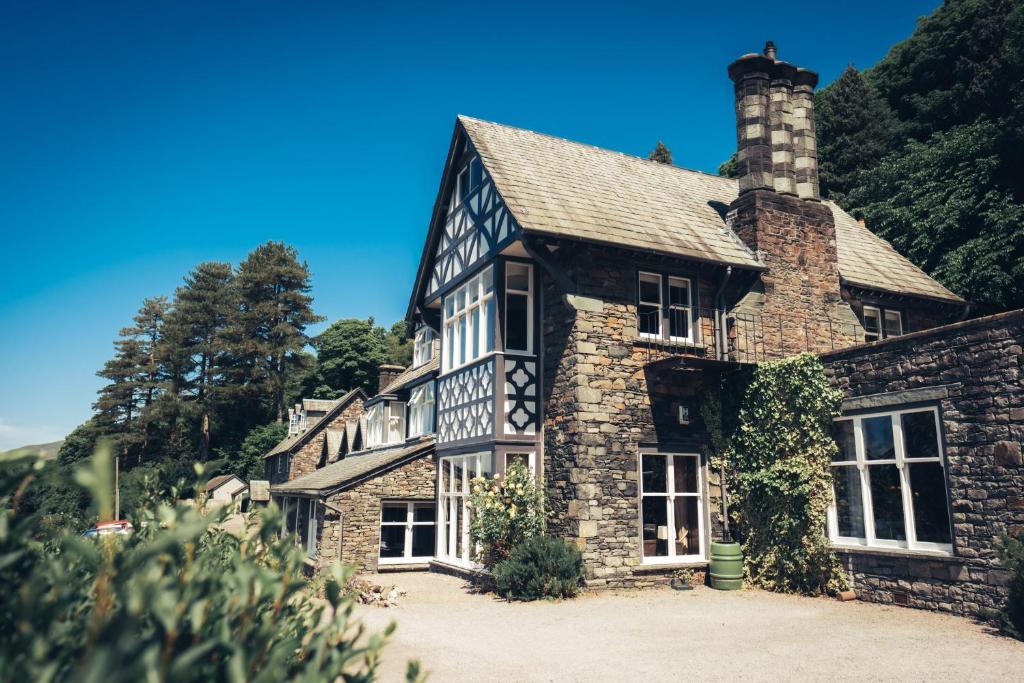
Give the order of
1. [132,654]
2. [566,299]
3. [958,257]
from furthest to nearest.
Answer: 1. [958,257]
2. [566,299]
3. [132,654]

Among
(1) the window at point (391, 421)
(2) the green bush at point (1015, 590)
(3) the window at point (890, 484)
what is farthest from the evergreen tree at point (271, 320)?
(2) the green bush at point (1015, 590)

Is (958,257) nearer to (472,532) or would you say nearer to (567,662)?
(472,532)

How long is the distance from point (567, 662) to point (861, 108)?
38.6 metres

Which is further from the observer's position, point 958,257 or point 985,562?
A: point 958,257

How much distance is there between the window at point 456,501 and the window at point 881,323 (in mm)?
10072

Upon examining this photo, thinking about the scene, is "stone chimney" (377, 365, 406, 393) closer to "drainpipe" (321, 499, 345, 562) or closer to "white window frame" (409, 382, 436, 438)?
"white window frame" (409, 382, 436, 438)

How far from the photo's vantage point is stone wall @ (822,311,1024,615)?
9969mm

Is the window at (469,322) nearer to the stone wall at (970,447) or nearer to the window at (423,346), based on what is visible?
the window at (423,346)

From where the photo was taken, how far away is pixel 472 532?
1427 centimetres

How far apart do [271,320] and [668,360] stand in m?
51.6

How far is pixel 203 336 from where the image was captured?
2387 inches

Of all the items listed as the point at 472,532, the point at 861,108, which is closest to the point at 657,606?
the point at 472,532

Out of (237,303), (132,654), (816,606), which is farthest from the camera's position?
(237,303)

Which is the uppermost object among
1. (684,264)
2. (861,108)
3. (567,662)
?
(861,108)
